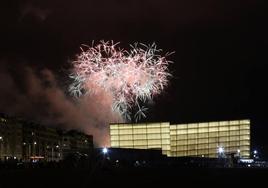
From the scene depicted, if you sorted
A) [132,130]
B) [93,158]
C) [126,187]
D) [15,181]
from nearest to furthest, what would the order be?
[126,187], [15,181], [93,158], [132,130]

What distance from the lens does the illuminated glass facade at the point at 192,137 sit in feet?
355

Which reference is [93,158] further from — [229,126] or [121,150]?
[229,126]

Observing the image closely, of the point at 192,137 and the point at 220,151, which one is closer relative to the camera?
the point at 220,151

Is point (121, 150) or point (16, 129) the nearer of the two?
point (121, 150)

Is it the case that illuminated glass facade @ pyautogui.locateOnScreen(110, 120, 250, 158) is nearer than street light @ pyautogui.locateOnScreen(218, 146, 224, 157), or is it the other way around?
street light @ pyautogui.locateOnScreen(218, 146, 224, 157)

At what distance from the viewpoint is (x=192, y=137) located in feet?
380

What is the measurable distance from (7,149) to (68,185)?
508 feet

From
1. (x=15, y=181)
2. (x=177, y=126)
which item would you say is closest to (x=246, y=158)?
(x=177, y=126)

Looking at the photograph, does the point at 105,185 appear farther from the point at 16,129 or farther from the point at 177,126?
the point at 16,129

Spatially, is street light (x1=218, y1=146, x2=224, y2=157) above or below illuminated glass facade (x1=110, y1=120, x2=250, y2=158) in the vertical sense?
below

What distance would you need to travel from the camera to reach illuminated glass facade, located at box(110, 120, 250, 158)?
108062mm

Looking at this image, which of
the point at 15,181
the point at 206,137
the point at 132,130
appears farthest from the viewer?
the point at 206,137

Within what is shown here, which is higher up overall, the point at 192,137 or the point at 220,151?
the point at 192,137

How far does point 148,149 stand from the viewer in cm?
10181
